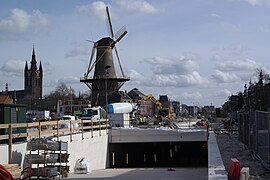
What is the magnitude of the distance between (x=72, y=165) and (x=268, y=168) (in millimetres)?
9803

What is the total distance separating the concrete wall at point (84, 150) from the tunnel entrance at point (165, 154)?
333 inches

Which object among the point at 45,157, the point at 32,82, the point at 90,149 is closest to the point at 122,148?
the point at 90,149

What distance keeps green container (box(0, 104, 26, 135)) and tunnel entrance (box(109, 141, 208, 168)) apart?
64.5 ft

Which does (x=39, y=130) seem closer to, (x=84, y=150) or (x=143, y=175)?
(x=143, y=175)

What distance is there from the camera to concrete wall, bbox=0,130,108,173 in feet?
52.8

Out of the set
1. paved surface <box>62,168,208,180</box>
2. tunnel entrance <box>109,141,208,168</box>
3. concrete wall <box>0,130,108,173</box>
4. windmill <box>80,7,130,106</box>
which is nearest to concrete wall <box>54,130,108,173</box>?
concrete wall <box>0,130,108,173</box>

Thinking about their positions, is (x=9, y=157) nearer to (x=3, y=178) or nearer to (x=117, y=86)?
(x=3, y=178)

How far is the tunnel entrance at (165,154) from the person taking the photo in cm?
4138

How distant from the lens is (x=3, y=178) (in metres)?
11.9

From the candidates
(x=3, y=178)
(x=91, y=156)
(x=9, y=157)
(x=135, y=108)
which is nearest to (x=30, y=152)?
(x=9, y=157)

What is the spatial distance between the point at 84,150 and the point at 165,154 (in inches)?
851

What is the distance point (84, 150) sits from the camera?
82.7ft

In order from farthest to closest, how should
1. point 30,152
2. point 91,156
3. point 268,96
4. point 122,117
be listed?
point 268,96
point 122,117
point 91,156
point 30,152

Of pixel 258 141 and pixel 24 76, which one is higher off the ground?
pixel 24 76
